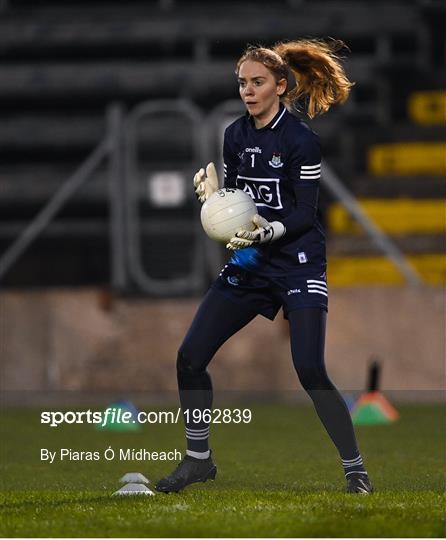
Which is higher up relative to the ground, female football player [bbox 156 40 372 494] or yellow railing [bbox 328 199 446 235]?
female football player [bbox 156 40 372 494]

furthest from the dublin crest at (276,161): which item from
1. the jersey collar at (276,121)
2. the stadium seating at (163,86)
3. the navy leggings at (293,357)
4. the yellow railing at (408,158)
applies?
the yellow railing at (408,158)

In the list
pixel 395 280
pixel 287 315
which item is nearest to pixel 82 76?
pixel 395 280

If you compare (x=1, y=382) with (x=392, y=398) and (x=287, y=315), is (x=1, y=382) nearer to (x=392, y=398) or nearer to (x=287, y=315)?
(x=392, y=398)

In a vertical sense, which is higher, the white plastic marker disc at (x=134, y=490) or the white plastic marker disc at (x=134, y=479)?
the white plastic marker disc at (x=134, y=490)

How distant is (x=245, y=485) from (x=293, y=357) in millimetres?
945

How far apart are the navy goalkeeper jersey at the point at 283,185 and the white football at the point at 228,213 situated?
134 millimetres

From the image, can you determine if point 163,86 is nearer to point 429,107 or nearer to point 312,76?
point 429,107

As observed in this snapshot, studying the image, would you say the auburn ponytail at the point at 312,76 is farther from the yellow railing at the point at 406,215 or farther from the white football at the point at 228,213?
the yellow railing at the point at 406,215

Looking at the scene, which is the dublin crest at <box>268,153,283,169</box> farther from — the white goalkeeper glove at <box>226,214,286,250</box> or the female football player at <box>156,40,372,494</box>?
the white goalkeeper glove at <box>226,214,286,250</box>

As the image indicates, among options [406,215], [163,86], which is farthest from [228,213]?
[163,86]

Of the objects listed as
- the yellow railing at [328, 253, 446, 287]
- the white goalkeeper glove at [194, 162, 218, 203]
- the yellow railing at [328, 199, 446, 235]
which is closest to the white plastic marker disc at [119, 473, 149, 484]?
the white goalkeeper glove at [194, 162, 218, 203]

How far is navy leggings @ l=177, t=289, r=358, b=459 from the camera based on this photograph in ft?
23.4

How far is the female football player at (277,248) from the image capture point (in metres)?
7.14

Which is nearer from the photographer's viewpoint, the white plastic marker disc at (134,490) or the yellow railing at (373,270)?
the white plastic marker disc at (134,490)
